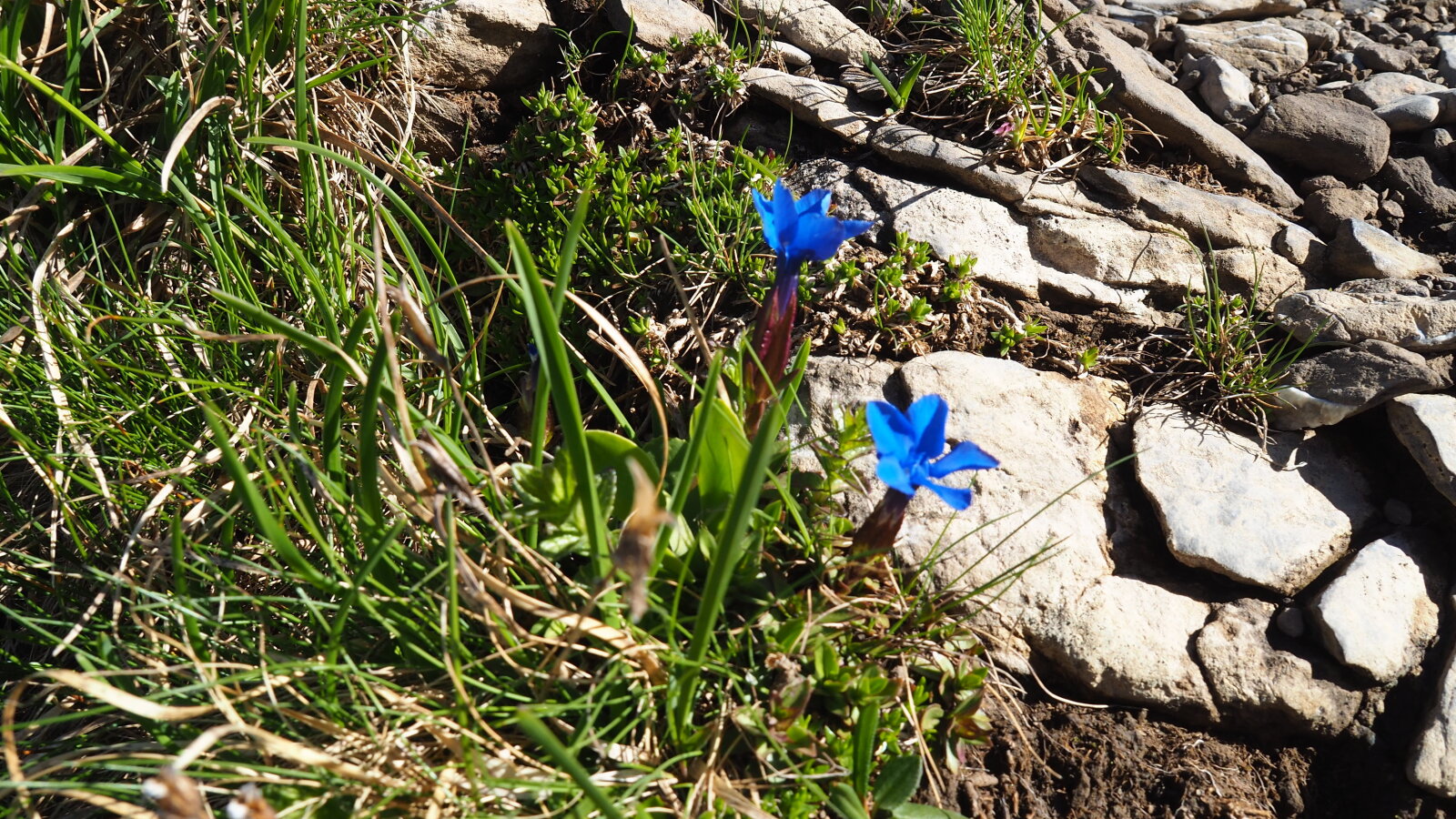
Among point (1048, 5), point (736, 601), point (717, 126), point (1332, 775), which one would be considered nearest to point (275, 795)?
point (736, 601)

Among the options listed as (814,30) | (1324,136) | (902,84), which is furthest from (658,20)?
(1324,136)

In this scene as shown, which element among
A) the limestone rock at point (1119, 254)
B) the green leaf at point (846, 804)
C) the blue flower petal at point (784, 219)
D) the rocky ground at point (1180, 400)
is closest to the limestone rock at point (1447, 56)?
the rocky ground at point (1180, 400)

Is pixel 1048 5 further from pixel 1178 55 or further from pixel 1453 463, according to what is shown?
pixel 1453 463

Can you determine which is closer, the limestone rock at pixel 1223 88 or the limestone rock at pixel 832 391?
the limestone rock at pixel 832 391

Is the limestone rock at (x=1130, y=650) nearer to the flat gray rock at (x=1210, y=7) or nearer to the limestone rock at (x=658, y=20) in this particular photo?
the limestone rock at (x=658, y=20)

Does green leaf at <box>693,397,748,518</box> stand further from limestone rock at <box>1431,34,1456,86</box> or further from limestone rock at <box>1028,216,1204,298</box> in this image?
limestone rock at <box>1431,34,1456,86</box>

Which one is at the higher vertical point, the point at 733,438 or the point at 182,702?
the point at 733,438
